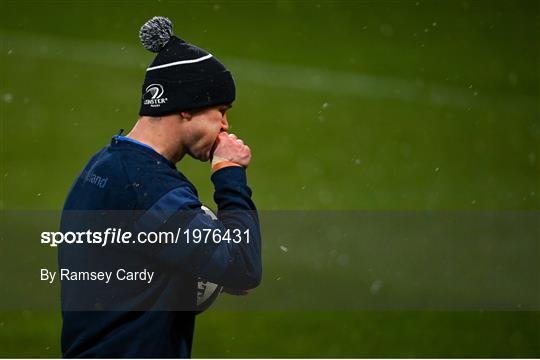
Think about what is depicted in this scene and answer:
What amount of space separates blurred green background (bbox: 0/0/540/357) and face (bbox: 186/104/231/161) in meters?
4.31

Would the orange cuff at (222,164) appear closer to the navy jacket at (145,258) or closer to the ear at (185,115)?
the navy jacket at (145,258)

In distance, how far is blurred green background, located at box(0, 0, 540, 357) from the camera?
9.18 metres

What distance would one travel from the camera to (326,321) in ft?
30.8

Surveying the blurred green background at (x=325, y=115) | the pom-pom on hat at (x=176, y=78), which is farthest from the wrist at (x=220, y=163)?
the blurred green background at (x=325, y=115)

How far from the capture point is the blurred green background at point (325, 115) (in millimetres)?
9180

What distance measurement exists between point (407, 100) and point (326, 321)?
28.6 feet

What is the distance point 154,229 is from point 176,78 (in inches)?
29.6

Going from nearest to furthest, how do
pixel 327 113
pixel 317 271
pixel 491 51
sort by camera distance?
pixel 317 271 → pixel 327 113 → pixel 491 51

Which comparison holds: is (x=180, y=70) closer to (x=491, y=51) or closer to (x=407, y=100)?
(x=407, y=100)

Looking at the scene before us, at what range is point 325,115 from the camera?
1675 cm

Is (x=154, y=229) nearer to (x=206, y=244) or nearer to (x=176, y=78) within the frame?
(x=206, y=244)

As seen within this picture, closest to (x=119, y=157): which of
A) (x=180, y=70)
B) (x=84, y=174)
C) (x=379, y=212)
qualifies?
(x=84, y=174)

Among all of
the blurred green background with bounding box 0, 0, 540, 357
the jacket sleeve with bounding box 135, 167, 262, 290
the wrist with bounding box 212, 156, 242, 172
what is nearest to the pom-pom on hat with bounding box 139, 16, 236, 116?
the wrist with bounding box 212, 156, 242, 172

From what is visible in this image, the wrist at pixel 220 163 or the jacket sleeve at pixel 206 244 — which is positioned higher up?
the wrist at pixel 220 163
